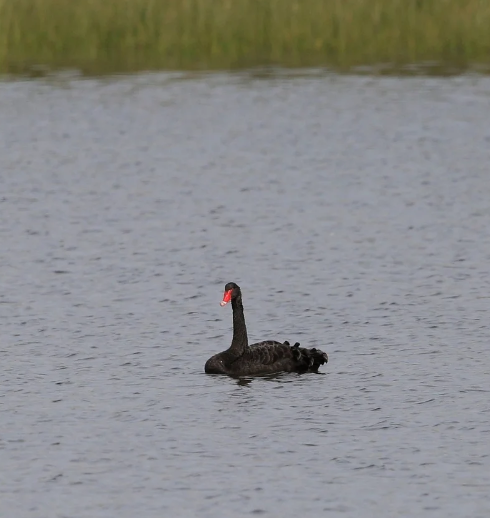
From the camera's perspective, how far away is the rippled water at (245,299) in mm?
12359

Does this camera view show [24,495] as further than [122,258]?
No

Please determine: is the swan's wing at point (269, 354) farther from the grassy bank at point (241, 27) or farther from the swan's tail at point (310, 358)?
the grassy bank at point (241, 27)

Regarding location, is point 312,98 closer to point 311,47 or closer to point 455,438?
point 311,47

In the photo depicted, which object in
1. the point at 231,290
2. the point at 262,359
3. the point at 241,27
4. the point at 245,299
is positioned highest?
the point at 241,27

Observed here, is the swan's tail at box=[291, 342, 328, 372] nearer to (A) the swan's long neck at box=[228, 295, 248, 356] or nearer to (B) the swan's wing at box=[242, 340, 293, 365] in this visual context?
(B) the swan's wing at box=[242, 340, 293, 365]

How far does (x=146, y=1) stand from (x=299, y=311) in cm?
2072

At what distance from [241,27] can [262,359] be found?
22.8m

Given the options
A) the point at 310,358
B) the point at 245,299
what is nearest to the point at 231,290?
the point at 310,358

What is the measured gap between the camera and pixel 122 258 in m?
21.7

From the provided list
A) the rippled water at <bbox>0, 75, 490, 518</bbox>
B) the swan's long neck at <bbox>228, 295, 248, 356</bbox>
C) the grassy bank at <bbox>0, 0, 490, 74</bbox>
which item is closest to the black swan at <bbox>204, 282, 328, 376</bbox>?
the swan's long neck at <bbox>228, 295, 248, 356</bbox>

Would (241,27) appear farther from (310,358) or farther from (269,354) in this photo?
(310,358)

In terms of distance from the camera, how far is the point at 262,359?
16.0 meters

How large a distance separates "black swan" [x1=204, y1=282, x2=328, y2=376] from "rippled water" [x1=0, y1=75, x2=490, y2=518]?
0.14 metres

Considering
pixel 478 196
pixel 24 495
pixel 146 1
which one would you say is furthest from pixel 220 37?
pixel 24 495
